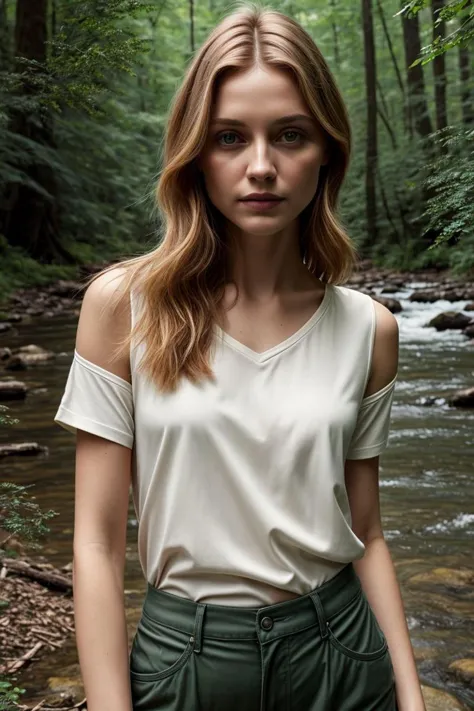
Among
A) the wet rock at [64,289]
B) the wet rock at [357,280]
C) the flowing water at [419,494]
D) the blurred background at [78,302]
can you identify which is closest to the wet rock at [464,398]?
the blurred background at [78,302]

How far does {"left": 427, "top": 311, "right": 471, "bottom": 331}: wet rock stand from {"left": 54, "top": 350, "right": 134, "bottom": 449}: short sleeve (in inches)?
474

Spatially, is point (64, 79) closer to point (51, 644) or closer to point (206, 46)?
point (51, 644)

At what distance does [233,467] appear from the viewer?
1540mm

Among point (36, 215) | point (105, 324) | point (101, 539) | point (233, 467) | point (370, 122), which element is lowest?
point (101, 539)

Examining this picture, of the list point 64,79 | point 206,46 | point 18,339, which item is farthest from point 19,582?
point 18,339

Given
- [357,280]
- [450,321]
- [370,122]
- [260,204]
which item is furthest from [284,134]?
[370,122]

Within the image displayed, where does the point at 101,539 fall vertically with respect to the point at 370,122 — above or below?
below

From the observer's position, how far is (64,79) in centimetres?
478

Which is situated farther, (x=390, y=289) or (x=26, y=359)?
(x=390, y=289)

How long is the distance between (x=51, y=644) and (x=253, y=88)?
2.84 metres

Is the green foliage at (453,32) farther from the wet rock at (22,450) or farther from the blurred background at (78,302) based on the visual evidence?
the wet rock at (22,450)

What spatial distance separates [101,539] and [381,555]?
0.61 meters

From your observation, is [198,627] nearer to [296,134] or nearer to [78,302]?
[296,134]

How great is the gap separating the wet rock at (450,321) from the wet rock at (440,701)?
32.9ft
